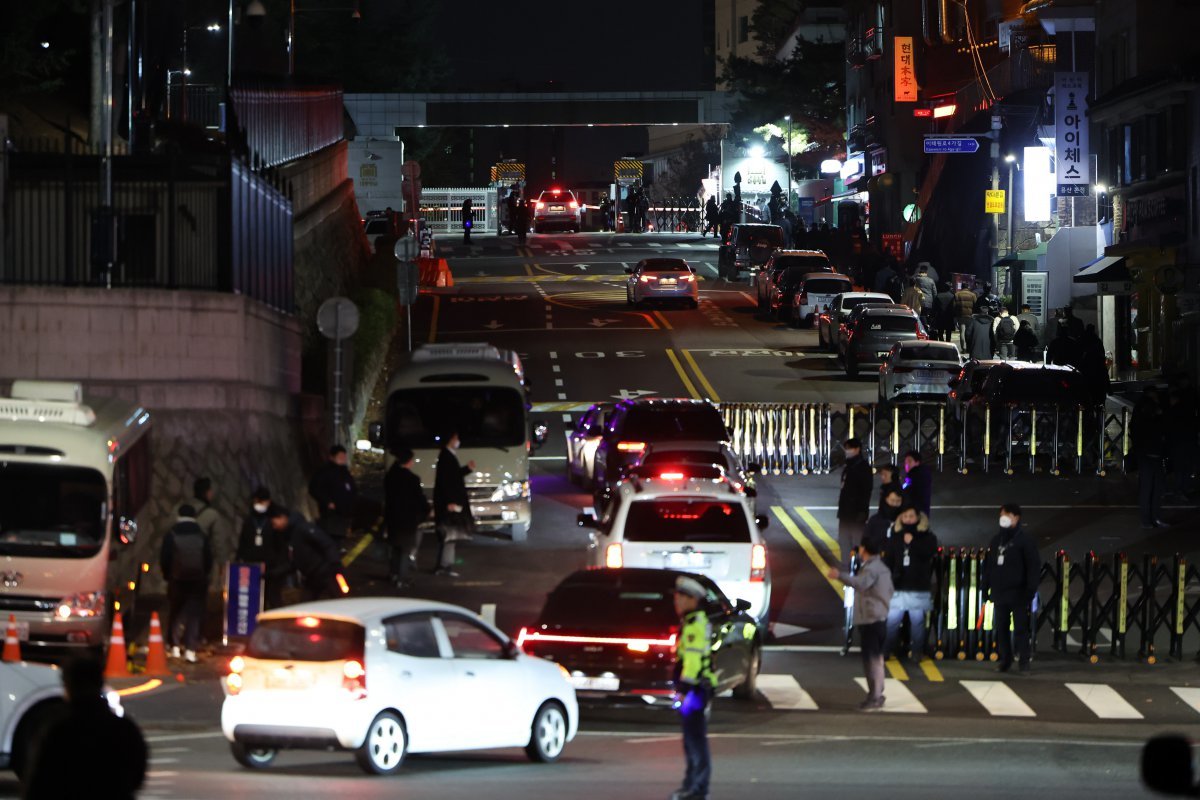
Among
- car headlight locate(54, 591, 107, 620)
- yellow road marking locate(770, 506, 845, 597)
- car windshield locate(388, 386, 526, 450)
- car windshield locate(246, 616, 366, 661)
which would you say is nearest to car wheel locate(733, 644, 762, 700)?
car windshield locate(246, 616, 366, 661)

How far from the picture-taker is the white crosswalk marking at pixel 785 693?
17797 millimetres

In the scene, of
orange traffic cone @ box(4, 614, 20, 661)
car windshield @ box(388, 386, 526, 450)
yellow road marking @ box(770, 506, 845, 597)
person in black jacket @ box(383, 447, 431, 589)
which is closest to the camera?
orange traffic cone @ box(4, 614, 20, 661)

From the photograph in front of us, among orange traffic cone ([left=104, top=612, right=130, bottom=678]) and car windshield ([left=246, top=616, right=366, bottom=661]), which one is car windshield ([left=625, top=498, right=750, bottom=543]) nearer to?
orange traffic cone ([left=104, top=612, right=130, bottom=678])

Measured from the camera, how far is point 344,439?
2967 centimetres

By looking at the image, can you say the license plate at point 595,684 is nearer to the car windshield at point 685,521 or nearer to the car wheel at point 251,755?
the car wheel at point 251,755

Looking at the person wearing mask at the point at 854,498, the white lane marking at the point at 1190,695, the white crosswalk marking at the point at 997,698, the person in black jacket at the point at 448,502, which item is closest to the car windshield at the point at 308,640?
the white crosswalk marking at the point at 997,698

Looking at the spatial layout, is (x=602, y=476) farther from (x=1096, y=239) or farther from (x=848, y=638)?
(x=1096, y=239)

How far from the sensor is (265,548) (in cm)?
1947

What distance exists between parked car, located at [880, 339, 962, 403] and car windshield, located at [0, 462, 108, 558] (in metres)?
20.9

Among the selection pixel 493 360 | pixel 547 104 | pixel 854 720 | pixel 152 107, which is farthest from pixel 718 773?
pixel 547 104

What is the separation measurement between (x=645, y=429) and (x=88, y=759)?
2185 cm

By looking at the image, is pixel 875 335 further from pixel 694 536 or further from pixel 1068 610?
pixel 694 536

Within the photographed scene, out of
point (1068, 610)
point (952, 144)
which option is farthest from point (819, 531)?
point (952, 144)

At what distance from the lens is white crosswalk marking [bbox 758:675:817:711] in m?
17.8
